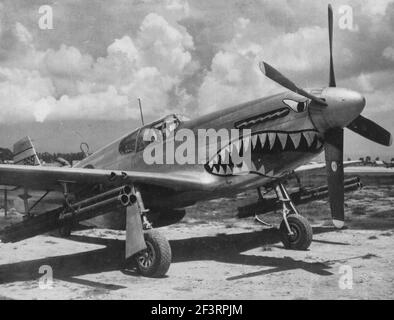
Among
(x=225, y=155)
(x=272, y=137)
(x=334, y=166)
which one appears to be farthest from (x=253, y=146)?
→ (x=334, y=166)

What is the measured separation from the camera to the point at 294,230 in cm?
939

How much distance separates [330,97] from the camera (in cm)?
695

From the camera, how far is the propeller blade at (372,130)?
8.12m

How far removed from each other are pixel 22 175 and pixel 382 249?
6.84m

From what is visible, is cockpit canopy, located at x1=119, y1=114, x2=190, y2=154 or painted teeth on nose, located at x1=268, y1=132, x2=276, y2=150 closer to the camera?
painted teeth on nose, located at x1=268, y1=132, x2=276, y2=150

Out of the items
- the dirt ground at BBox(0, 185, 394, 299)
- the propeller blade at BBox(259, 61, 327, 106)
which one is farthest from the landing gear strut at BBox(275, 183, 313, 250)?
the propeller blade at BBox(259, 61, 327, 106)

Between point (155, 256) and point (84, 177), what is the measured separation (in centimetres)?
169

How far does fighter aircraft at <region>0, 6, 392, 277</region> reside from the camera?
23.0ft

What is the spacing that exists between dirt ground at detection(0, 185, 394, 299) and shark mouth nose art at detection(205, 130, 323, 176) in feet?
5.44

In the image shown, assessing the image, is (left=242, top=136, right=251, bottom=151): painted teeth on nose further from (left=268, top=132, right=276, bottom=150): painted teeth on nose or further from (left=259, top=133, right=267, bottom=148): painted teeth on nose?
(left=268, top=132, right=276, bottom=150): painted teeth on nose

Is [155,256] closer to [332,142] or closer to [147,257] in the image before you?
[147,257]

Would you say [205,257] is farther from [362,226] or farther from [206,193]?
[362,226]
